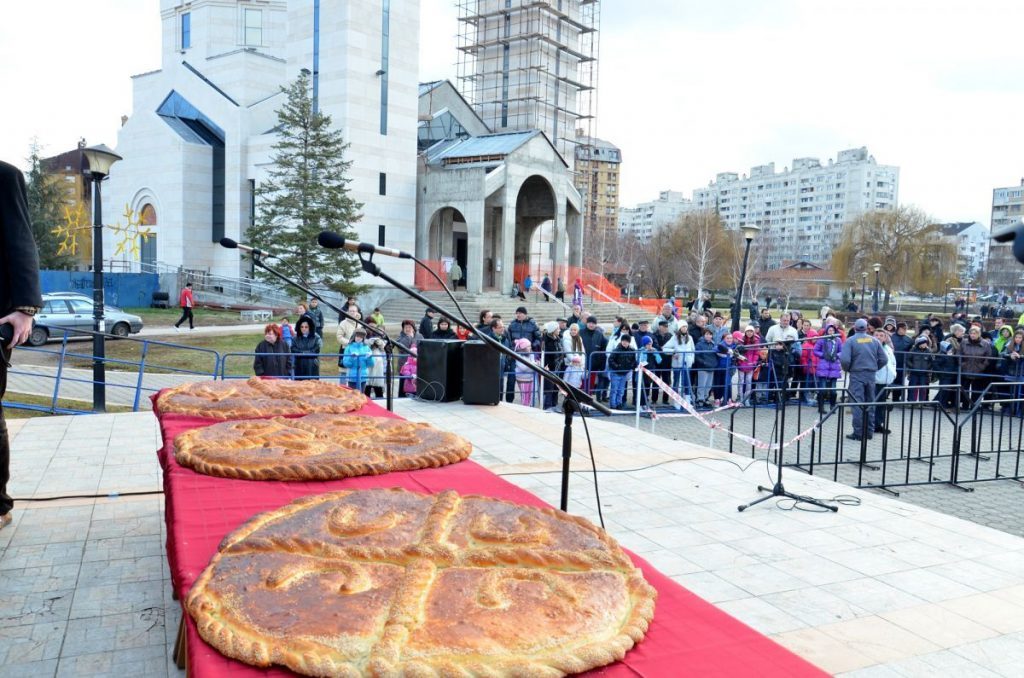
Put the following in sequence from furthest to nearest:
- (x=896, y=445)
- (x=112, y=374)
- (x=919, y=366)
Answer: (x=112, y=374) → (x=919, y=366) → (x=896, y=445)

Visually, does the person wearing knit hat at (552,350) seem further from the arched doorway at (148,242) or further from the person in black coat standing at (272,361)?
the arched doorway at (148,242)

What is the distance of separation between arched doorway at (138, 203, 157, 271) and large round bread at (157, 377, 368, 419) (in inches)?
1580

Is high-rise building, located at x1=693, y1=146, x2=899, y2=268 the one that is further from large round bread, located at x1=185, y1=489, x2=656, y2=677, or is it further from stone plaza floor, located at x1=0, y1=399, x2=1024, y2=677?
large round bread, located at x1=185, y1=489, x2=656, y2=677

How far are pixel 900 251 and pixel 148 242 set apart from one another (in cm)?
5376

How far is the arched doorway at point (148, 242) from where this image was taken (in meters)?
42.8

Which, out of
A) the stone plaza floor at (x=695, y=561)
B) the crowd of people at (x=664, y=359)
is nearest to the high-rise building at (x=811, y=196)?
the crowd of people at (x=664, y=359)

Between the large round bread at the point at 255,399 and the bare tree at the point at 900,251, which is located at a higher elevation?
the bare tree at the point at 900,251

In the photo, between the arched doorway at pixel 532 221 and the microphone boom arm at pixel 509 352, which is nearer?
the microphone boom arm at pixel 509 352

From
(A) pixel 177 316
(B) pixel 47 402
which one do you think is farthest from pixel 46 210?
(B) pixel 47 402

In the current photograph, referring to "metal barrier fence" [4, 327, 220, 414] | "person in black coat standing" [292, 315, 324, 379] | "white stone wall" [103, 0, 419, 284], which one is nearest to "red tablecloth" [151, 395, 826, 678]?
"metal barrier fence" [4, 327, 220, 414]

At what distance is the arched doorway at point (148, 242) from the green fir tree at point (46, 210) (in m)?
3.90

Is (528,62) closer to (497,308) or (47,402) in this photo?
(497,308)

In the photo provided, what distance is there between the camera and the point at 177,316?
3306cm

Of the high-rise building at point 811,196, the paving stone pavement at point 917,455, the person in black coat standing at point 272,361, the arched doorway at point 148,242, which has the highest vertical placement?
the high-rise building at point 811,196
